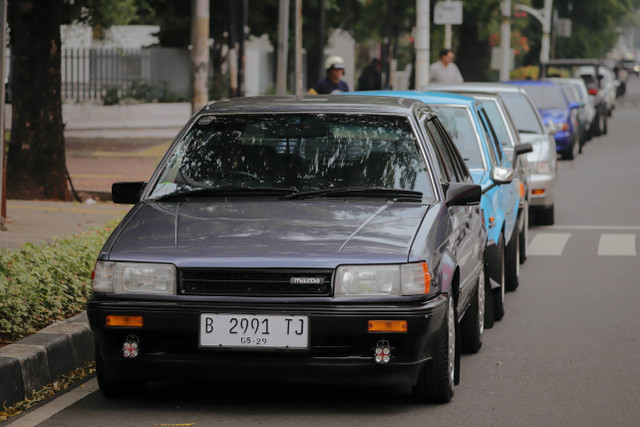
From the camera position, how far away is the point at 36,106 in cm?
1708

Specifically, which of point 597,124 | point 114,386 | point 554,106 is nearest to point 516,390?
point 114,386

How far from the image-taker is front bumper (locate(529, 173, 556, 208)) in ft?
52.3

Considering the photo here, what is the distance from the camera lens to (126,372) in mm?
6402

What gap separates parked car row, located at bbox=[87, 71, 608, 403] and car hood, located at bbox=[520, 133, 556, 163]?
8.33 m

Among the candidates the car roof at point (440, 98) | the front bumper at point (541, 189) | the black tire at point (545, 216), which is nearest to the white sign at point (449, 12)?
the black tire at point (545, 216)

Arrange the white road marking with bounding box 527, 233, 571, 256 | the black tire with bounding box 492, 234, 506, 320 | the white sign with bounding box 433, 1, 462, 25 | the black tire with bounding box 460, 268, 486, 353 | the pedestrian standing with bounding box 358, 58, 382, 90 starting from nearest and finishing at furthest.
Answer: the black tire with bounding box 460, 268, 486, 353 < the black tire with bounding box 492, 234, 506, 320 < the white road marking with bounding box 527, 233, 571, 256 < the white sign with bounding box 433, 1, 462, 25 < the pedestrian standing with bounding box 358, 58, 382, 90

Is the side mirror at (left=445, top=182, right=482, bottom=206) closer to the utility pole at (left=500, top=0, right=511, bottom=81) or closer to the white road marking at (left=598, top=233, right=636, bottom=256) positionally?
the white road marking at (left=598, top=233, right=636, bottom=256)

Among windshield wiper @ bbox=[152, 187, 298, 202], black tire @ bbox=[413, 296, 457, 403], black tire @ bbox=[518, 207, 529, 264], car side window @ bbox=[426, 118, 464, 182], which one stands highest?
car side window @ bbox=[426, 118, 464, 182]

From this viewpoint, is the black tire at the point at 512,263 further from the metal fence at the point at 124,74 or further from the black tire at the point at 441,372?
the metal fence at the point at 124,74

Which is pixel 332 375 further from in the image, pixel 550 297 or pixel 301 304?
pixel 550 297

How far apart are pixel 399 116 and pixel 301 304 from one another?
1720mm

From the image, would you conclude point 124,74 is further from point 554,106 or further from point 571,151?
point 554,106

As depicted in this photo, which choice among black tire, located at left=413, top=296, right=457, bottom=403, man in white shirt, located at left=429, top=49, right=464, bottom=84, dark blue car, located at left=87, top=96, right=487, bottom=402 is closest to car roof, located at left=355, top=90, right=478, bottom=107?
dark blue car, located at left=87, top=96, right=487, bottom=402

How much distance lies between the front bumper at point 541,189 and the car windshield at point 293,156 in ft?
28.7
